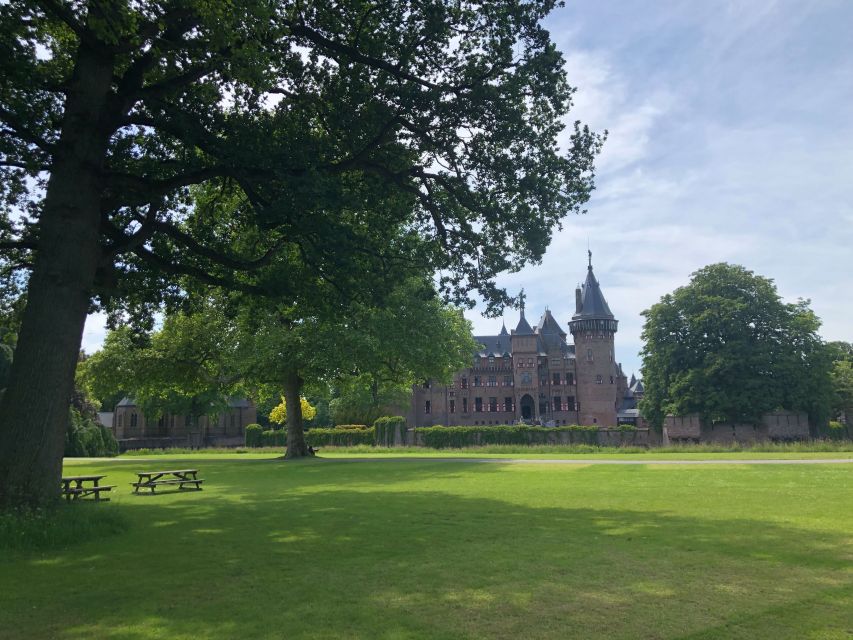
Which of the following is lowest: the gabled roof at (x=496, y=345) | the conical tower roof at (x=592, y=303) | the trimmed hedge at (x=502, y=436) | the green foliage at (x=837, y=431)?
the green foliage at (x=837, y=431)

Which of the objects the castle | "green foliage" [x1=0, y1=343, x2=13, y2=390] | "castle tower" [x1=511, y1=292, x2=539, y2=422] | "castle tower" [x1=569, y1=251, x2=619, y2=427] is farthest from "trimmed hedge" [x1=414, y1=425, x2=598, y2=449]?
"castle tower" [x1=511, y1=292, x2=539, y2=422]

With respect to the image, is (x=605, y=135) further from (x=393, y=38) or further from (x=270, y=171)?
(x=270, y=171)

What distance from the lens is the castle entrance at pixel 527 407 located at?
331ft

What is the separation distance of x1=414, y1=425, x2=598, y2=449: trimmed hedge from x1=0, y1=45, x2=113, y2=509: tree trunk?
3724cm

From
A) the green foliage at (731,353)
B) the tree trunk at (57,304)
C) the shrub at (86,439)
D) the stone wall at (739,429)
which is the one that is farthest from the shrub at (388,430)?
the tree trunk at (57,304)

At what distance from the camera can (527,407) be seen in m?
101

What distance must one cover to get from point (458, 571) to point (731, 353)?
52.5 meters

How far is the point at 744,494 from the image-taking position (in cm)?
1444

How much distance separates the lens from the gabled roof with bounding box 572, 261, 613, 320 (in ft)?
306

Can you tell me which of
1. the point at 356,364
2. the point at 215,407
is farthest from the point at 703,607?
the point at 215,407

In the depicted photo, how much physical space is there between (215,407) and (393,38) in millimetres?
65484

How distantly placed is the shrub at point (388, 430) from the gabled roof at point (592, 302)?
162ft

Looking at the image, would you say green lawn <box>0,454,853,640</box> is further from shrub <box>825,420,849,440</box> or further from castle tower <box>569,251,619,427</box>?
castle tower <box>569,251,619,427</box>

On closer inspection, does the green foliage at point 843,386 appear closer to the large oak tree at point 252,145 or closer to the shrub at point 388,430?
the shrub at point 388,430
